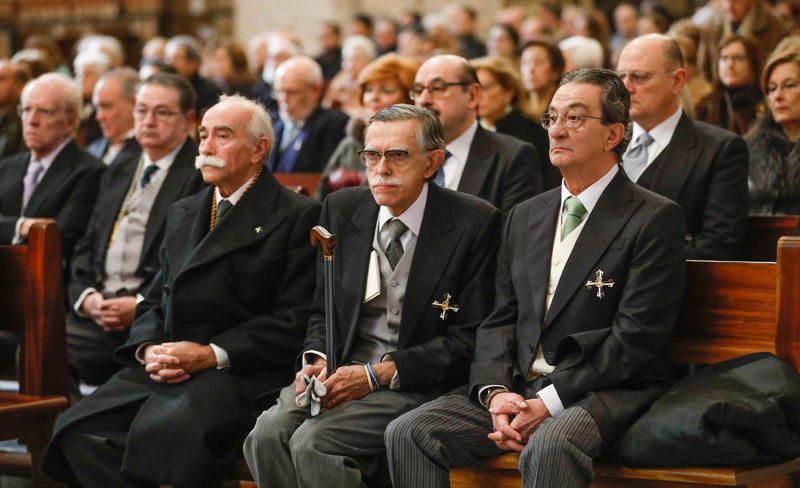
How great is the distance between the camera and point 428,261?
13.3 ft

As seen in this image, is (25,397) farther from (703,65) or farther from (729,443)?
(703,65)

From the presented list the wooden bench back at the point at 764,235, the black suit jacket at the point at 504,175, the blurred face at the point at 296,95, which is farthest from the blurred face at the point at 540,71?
the wooden bench back at the point at 764,235

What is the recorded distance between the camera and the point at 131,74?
699 centimetres

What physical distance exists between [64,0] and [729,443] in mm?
15103

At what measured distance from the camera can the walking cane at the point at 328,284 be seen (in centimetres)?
389

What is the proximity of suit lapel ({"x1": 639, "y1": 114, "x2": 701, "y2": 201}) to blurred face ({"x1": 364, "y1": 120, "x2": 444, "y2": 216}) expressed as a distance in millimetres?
1063

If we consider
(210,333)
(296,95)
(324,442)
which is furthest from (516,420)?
(296,95)

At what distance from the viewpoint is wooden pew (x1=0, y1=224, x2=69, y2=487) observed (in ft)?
15.3

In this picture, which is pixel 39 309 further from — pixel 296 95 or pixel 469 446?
pixel 296 95

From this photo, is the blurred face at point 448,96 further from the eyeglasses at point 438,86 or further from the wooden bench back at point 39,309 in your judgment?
the wooden bench back at point 39,309

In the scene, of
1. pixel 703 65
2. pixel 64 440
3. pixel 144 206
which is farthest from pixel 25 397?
pixel 703 65

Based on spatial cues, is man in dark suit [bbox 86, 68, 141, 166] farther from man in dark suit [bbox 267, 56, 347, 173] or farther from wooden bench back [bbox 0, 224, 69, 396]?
wooden bench back [bbox 0, 224, 69, 396]

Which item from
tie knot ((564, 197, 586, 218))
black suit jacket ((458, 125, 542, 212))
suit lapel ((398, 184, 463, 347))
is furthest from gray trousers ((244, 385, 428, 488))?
black suit jacket ((458, 125, 542, 212))

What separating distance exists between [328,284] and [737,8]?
4.75 meters
